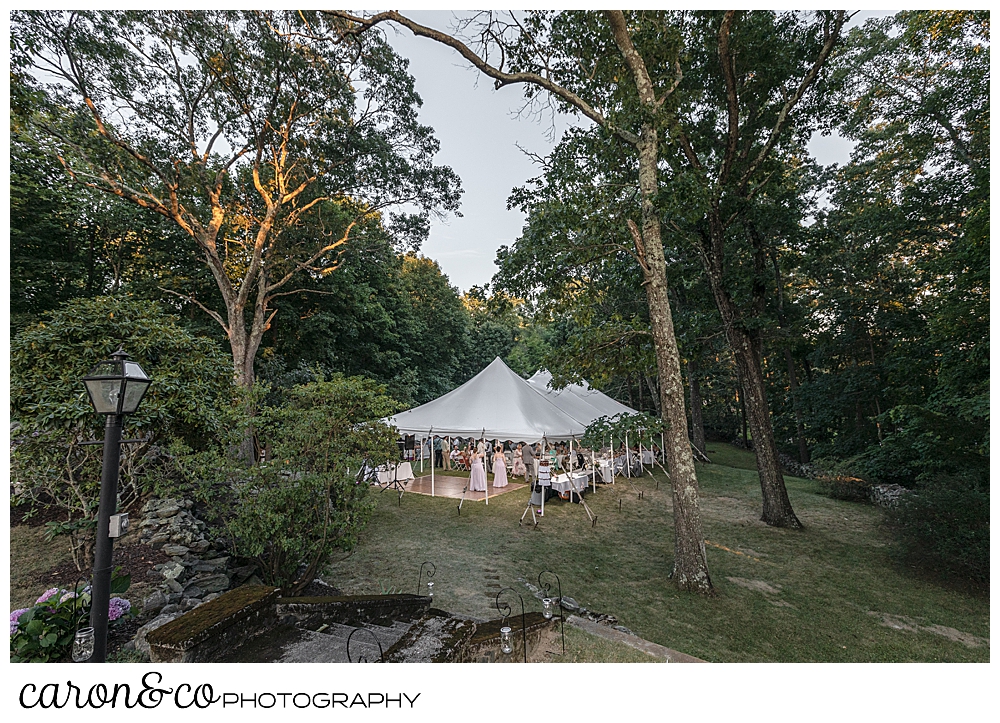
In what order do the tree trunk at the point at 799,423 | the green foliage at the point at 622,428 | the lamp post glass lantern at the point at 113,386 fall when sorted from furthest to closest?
the tree trunk at the point at 799,423 → the green foliage at the point at 622,428 → the lamp post glass lantern at the point at 113,386

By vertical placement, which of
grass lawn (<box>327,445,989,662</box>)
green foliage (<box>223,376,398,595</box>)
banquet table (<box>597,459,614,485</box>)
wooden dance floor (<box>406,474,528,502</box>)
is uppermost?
green foliage (<box>223,376,398,595</box>)

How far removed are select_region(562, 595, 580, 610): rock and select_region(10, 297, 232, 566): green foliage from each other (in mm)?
4050

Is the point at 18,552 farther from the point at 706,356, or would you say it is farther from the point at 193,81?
the point at 706,356

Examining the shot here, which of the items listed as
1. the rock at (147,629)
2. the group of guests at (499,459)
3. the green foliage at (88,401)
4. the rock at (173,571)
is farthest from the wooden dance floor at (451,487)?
the rock at (147,629)

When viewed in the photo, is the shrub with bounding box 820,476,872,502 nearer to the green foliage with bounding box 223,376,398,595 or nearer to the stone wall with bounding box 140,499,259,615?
the green foliage with bounding box 223,376,398,595

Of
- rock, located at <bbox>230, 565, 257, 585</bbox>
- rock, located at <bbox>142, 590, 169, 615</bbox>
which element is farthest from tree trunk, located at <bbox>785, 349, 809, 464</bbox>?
rock, located at <bbox>142, 590, 169, 615</bbox>

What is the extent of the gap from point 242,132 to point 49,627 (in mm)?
10071

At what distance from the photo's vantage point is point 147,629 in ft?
9.03

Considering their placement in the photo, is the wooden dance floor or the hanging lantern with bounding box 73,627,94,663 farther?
the wooden dance floor

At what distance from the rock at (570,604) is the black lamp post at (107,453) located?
141 inches

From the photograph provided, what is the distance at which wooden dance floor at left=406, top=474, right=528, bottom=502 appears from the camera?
29.8ft

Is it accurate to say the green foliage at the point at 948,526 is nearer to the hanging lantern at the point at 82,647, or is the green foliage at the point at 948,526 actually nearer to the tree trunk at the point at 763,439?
the tree trunk at the point at 763,439

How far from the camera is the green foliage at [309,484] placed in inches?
144

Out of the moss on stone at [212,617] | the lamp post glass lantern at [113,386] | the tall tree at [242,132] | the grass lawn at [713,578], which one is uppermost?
the tall tree at [242,132]
